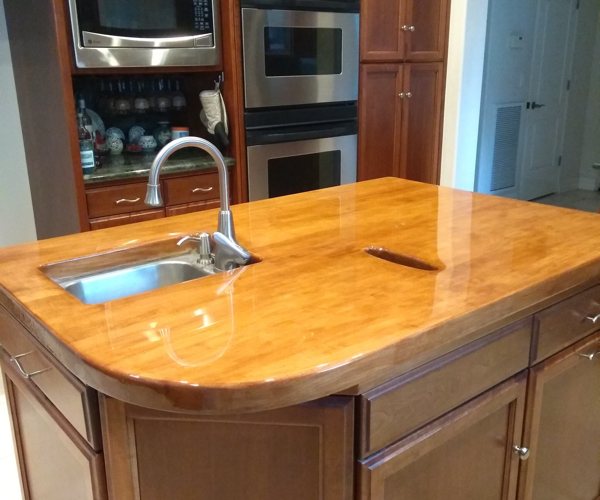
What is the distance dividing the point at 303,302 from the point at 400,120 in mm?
2692

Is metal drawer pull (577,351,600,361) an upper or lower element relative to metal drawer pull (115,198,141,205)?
lower

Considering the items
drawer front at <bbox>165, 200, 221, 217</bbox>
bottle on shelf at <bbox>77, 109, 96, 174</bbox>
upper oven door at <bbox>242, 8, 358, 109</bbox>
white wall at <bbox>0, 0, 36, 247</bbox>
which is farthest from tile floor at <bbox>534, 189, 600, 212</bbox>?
white wall at <bbox>0, 0, 36, 247</bbox>

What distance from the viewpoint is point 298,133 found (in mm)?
3168

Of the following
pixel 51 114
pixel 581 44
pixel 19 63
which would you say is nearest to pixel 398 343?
pixel 51 114

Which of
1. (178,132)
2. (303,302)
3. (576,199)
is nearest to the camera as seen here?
(303,302)

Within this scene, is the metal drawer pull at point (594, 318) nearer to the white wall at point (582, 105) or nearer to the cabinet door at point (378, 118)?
the cabinet door at point (378, 118)

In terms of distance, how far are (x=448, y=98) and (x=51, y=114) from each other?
7.32ft

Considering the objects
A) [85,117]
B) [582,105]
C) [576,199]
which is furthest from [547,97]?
[85,117]

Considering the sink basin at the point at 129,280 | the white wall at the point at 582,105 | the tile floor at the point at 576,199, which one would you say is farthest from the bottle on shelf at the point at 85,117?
the white wall at the point at 582,105

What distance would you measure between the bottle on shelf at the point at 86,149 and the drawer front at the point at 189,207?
0.38 metres

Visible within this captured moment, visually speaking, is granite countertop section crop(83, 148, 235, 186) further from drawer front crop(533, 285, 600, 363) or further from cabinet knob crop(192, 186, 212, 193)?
drawer front crop(533, 285, 600, 363)

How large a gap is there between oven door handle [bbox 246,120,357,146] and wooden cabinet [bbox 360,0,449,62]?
0.39 metres

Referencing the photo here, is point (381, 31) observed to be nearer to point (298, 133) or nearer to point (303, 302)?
point (298, 133)

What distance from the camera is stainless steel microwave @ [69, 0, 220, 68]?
244 cm
